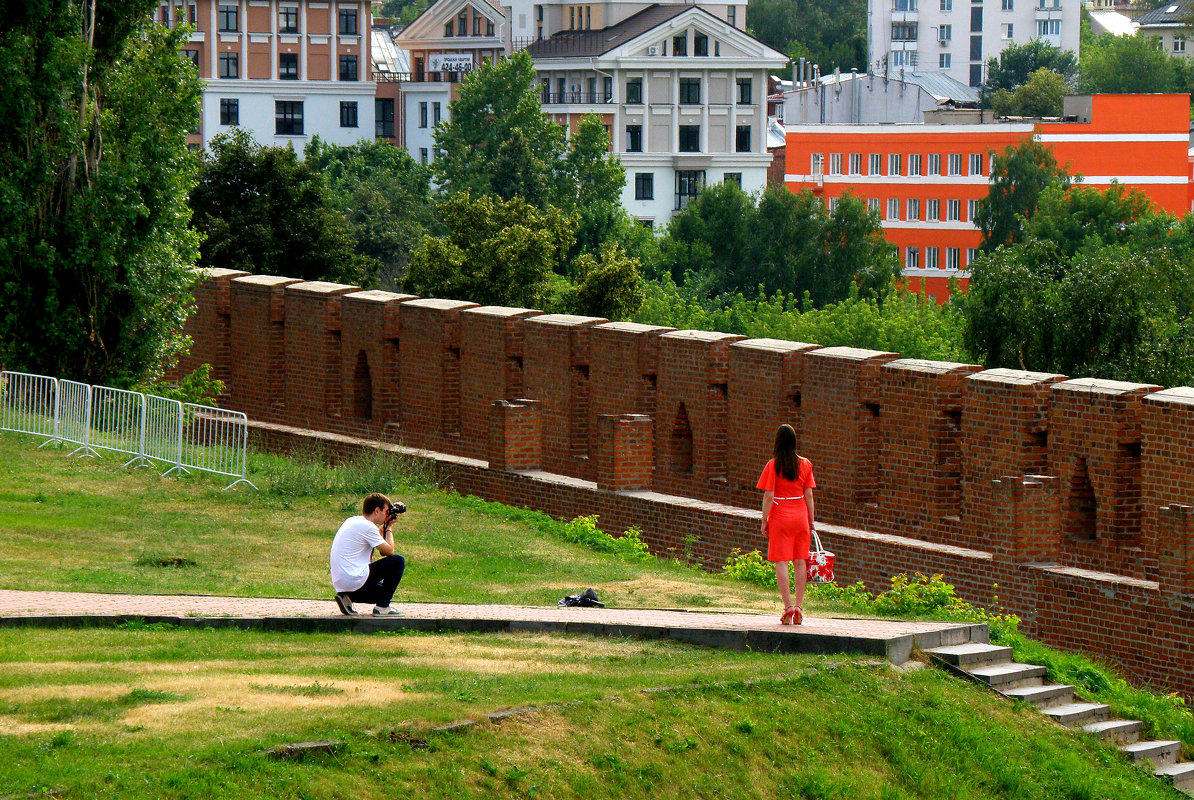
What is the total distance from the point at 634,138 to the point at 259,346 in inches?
2790

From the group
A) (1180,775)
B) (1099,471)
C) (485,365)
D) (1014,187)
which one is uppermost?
(1014,187)

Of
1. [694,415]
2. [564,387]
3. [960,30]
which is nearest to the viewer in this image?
[694,415]

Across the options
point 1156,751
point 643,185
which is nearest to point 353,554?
point 1156,751

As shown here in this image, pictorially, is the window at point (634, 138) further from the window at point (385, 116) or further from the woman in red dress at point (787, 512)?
the woman in red dress at point (787, 512)

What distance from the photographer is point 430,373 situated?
22984 millimetres

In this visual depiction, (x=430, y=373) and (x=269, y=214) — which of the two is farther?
(x=269, y=214)

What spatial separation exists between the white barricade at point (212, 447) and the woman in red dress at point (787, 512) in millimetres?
8356

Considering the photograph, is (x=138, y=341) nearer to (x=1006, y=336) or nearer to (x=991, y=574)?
(x=991, y=574)

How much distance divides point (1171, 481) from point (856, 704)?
547 cm

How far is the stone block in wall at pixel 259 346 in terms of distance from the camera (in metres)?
25.3

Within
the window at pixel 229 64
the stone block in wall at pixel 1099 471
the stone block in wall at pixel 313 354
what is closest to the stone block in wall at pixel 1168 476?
the stone block in wall at pixel 1099 471

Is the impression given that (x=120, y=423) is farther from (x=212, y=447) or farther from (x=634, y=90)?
(x=634, y=90)

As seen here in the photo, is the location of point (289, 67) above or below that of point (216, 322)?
above

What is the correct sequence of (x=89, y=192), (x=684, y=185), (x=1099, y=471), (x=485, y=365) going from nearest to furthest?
1. (x=1099, y=471)
2. (x=485, y=365)
3. (x=89, y=192)
4. (x=684, y=185)
